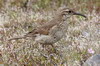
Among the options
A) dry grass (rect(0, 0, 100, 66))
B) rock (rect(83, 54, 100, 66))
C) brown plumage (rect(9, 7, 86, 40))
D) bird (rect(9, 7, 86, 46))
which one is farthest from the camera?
brown plumage (rect(9, 7, 86, 40))

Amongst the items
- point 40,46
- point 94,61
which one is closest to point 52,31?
point 40,46

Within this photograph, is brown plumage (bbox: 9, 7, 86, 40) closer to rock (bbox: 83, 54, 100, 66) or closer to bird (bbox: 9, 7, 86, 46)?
bird (bbox: 9, 7, 86, 46)

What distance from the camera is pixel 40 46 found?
828 centimetres

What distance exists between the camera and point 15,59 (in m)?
7.20

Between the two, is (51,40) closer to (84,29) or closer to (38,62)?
(38,62)

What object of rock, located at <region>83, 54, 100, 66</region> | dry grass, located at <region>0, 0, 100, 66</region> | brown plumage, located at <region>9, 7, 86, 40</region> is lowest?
dry grass, located at <region>0, 0, 100, 66</region>

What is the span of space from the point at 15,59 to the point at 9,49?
1.87 ft

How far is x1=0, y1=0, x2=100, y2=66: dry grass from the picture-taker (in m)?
7.28

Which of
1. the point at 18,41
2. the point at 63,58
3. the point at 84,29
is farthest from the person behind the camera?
the point at 84,29

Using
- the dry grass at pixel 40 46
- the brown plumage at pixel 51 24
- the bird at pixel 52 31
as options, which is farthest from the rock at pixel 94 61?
the brown plumage at pixel 51 24

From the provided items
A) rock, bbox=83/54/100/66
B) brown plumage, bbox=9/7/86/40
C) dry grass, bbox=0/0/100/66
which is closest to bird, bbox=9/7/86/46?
brown plumage, bbox=9/7/86/40

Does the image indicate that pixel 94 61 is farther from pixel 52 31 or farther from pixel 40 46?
pixel 40 46

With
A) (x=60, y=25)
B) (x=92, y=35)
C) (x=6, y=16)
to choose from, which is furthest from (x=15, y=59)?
(x=6, y=16)

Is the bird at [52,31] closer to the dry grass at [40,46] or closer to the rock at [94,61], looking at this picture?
the dry grass at [40,46]
